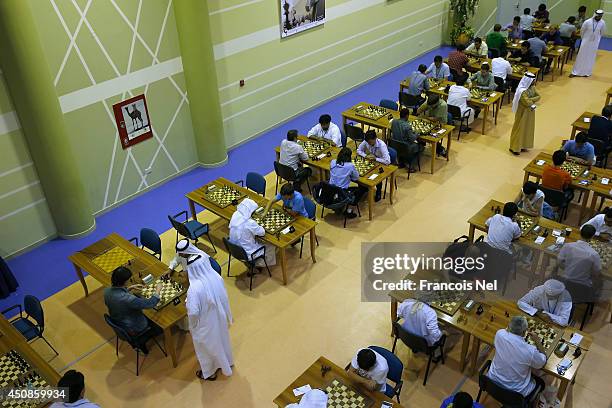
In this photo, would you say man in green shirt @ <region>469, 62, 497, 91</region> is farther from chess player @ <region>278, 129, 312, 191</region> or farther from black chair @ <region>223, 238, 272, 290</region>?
black chair @ <region>223, 238, 272, 290</region>

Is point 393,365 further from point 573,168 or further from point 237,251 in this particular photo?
point 573,168

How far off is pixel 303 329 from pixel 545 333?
3.43 meters

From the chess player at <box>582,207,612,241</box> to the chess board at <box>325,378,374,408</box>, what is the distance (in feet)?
15.4

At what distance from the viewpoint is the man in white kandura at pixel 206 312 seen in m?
6.93

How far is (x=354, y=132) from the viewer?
1251cm

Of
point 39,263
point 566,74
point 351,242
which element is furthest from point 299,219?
point 566,74

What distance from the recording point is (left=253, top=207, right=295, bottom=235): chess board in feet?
29.9

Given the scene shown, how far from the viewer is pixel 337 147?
11.6 meters

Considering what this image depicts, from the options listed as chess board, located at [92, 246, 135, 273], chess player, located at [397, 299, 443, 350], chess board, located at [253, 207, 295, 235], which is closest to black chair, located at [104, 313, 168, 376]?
chess board, located at [92, 246, 135, 273]

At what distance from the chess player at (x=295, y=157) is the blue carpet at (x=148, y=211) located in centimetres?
149

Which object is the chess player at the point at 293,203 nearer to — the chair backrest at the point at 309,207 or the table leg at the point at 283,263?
the chair backrest at the point at 309,207

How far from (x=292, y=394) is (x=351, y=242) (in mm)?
4399

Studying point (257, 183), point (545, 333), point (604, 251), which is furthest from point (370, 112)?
point (545, 333)

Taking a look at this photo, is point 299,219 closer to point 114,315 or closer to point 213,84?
point 114,315
